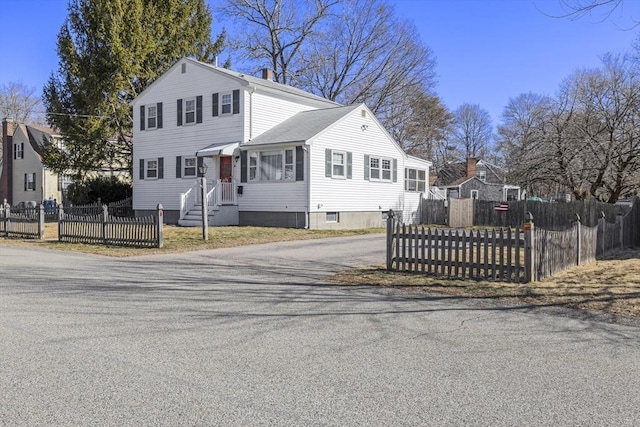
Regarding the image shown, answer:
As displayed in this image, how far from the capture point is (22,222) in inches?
862

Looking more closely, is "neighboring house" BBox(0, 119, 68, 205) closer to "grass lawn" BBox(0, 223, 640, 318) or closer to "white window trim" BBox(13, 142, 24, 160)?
"white window trim" BBox(13, 142, 24, 160)

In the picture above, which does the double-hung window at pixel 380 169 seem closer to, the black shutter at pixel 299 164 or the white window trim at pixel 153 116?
the black shutter at pixel 299 164

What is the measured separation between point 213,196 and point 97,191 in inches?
507

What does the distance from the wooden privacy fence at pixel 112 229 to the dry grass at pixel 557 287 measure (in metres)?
7.73

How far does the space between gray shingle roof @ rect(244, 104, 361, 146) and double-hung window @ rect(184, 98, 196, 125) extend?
433cm

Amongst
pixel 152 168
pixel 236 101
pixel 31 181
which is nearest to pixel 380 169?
pixel 236 101

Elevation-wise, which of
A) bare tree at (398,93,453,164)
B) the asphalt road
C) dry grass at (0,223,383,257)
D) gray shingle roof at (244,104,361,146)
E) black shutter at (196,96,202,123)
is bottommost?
the asphalt road

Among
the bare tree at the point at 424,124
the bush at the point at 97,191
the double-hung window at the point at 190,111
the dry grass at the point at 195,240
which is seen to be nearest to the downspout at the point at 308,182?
the dry grass at the point at 195,240

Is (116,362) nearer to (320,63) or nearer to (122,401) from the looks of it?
(122,401)

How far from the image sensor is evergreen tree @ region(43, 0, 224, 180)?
113 feet

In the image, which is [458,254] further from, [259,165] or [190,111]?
[190,111]

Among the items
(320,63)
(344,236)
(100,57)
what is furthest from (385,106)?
(344,236)

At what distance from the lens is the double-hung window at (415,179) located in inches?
1283

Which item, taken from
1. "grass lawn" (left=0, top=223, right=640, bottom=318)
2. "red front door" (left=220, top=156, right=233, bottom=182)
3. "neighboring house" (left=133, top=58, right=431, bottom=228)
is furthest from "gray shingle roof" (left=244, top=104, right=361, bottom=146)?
"grass lawn" (left=0, top=223, right=640, bottom=318)
